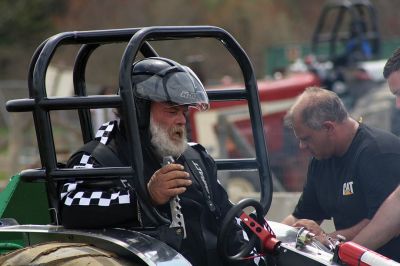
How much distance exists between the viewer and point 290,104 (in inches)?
500

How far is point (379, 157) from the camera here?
16.1 ft

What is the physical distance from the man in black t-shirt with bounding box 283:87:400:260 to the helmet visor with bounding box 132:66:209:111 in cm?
108

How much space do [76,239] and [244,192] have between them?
227 inches

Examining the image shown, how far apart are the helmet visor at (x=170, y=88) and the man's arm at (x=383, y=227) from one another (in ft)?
3.79

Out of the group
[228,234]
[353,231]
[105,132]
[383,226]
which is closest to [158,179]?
[228,234]

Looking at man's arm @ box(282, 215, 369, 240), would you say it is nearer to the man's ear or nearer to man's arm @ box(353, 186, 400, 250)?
man's arm @ box(353, 186, 400, 250)

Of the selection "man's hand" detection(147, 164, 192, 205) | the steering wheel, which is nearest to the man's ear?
the steering wheel

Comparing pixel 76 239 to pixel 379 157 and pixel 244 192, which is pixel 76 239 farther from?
pixel 244 192

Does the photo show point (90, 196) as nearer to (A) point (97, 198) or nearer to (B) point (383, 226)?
(A) point (97, 198)

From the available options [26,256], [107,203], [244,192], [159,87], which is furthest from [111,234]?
[244,192]

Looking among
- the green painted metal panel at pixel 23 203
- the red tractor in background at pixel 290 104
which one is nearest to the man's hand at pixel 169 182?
the green painted metal panel at pixel 23 203

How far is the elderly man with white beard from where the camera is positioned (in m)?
3.87

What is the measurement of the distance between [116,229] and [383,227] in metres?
1.44

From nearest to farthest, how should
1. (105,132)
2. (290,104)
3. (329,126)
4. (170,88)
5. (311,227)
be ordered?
(170,88) → (105,132) → (311,227) → (329,126) → (290,104)
